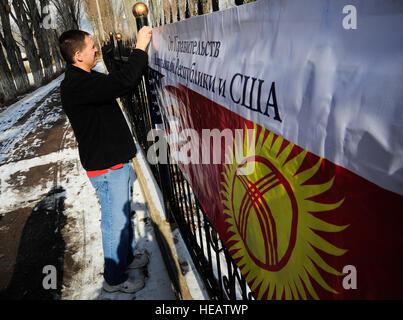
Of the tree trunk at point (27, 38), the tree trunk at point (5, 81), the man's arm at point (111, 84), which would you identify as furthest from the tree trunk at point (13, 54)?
the man's arm at point (111, 84)

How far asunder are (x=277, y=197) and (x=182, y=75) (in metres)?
0.88

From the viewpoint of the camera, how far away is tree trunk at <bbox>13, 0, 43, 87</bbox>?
1691cm

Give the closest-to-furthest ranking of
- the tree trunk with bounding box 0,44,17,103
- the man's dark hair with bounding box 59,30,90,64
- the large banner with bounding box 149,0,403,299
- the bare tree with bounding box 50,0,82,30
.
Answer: the large banner with bounding box 149,0,403,299, the man's dark hair with bounding box 59,30,90,64, the tree trunk with bounding box 0,44,17,103, the bare tree with bounding box 50,0,82,30

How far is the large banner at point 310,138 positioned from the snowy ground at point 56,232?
1.70 meters

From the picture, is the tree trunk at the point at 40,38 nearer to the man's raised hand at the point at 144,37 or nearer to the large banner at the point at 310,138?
the man's raised hand at the point at 144,37

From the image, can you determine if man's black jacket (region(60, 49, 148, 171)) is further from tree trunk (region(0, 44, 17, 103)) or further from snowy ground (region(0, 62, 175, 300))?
tree trunk (region(0, 44, 17, 103))

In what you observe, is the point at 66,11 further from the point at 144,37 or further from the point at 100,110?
the point at 100,110

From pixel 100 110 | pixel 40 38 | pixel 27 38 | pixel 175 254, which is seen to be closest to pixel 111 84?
pixel 100 110

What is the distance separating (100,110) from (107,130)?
0.50ft

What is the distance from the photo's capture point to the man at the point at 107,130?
1785mm

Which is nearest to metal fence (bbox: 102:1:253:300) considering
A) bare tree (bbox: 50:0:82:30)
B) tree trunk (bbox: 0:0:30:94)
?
tree trunk (bbox: 0:0:30:94)

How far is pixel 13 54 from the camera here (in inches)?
626
